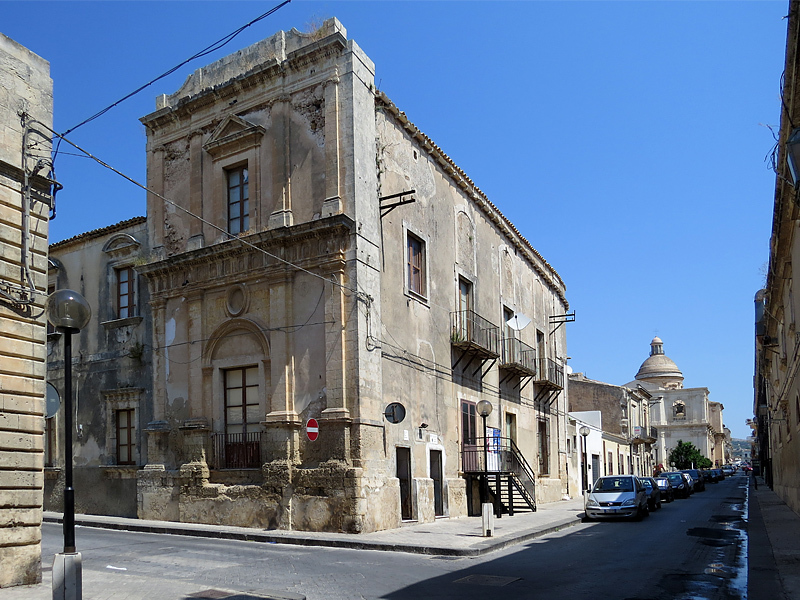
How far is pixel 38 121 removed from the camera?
35.4ft

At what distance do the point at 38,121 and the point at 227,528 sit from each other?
11.1 m

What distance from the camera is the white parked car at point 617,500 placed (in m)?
22.1

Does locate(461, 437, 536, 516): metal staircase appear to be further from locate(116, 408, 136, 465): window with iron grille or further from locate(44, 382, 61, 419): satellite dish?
locate(44, 382, 61, 419): satellite dish

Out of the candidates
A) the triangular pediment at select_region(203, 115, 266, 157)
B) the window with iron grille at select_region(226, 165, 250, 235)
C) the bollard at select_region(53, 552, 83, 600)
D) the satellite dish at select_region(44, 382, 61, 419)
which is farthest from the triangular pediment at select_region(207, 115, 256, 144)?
the bollard at select_region(53, 552, 83, 600)

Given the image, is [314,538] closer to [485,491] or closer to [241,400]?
[241,400]

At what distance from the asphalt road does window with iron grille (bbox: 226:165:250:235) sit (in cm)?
832

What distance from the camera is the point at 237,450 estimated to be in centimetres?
1977

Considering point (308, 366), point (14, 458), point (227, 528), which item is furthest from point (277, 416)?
point (14, 458)

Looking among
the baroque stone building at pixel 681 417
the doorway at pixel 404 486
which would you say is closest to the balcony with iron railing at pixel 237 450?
the doorway at pixel 404 486

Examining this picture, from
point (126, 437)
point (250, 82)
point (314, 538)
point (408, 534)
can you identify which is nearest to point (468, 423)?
point (408, 534)

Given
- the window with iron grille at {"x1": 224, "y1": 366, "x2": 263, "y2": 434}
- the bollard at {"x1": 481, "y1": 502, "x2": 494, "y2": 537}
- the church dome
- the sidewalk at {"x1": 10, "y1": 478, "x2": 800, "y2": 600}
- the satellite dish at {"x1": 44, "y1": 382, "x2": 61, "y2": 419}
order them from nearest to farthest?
the sidewalk at {"x1": 10, "y1": 478, "x2": 800, "y2": 600}
the satellite dish at {"x1": 44, "y1": 382, "x2": 61, "y2": 419}
the bollard at {"x1": 481, "y1": 502, "x2": 494, "y2": 537}
the window with iron grille at {"x1": 224, "y1": 366, "x2": 263, "y2": 434}
the church dome

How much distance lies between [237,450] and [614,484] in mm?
11390

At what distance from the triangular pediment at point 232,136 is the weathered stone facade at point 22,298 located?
9.82 m

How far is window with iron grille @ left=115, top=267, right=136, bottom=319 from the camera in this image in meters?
23.5
